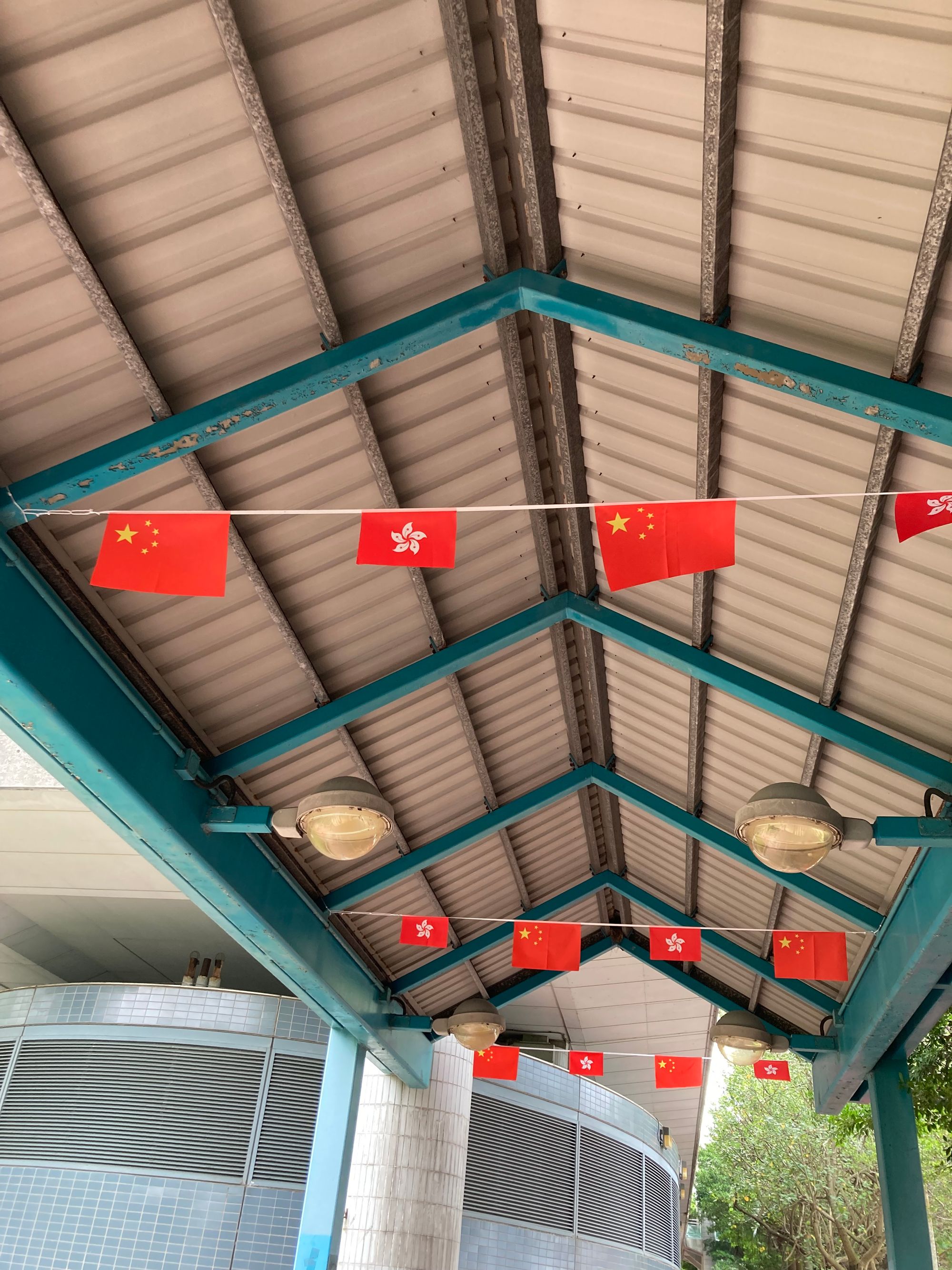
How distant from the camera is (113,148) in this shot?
376 cm

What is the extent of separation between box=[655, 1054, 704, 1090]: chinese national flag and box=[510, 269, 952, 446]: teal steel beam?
9609mm

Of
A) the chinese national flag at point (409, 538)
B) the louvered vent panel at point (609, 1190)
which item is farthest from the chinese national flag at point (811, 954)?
the louvered vent panel at point (609, 1190)

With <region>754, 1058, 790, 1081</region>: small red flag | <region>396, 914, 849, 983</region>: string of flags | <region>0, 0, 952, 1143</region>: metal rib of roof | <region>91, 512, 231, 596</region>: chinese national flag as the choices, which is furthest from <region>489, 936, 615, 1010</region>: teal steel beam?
<region>91, 512, 231, 596</region>: chinese national flag

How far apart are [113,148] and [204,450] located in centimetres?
161

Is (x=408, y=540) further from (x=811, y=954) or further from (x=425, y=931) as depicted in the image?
(x=811, y=954)

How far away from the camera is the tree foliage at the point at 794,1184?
2456 centimetres

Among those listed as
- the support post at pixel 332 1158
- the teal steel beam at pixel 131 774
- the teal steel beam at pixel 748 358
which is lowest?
the support post at pixel 332 1158

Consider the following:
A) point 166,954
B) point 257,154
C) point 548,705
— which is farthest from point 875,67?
point 166,954

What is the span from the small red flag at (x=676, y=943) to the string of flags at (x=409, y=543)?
609 cm

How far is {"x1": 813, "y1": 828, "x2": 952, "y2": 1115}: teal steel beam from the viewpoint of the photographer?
651cm

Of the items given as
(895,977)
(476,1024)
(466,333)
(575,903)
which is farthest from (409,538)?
(575,903)

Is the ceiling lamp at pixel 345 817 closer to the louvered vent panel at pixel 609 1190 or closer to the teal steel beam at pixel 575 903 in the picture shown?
the teal steel beam at pixel 575 903

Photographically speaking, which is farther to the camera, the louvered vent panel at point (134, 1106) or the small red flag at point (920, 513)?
the louvered vent panel at point (134, 1106)

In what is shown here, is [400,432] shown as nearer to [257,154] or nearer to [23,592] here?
[257,154]
